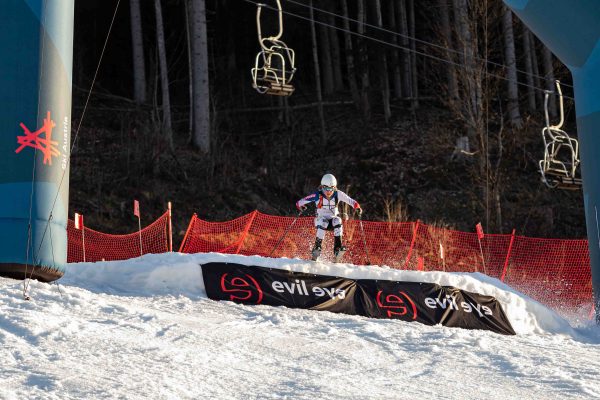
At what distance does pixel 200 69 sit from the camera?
2500cm

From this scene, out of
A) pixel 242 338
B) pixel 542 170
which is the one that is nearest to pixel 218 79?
pixel 542 170

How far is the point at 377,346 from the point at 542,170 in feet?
16.8

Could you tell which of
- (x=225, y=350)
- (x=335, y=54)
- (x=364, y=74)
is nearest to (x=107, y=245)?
(x=225, y=350)

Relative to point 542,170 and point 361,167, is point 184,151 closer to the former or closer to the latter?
point 361,167

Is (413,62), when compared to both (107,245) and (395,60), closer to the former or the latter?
(395,60)

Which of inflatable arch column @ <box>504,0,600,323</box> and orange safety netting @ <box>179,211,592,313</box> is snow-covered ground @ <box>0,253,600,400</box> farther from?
orange safety netting @ <box>179,211,592,313</box>

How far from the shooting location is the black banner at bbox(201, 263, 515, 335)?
11.9 meters

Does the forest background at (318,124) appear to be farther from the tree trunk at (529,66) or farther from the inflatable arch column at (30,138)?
the inflatable arch column at (30,138)

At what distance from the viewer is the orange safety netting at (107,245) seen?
1659 cm

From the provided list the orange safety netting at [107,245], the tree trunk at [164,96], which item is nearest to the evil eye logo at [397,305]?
the orange safety netting at [107,245]

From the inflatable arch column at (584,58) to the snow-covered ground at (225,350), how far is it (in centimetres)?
231

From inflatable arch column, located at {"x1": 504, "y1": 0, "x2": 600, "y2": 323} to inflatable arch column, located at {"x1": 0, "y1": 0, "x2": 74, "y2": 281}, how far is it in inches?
286

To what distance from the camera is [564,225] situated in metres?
23.6

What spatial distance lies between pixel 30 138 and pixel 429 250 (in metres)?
9.55
